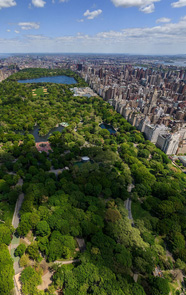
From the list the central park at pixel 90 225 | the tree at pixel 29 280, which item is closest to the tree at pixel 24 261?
the central park at pixel 90 225

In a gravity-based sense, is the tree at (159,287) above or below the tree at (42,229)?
below

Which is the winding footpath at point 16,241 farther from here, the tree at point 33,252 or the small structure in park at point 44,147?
the small structure in park at point 44,147

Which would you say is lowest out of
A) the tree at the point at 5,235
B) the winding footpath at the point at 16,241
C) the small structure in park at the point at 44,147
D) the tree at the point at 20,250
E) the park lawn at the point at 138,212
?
the park lawn at the point at 138,212

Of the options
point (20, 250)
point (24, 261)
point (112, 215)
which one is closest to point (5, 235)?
point (20, 250)

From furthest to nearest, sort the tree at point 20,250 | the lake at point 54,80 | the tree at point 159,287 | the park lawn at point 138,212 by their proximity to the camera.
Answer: the lake at point 54,80 < the park lawn at point 138,212 < the tree at point 20,250 < the tree at point 159,287

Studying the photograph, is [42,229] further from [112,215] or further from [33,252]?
[112,215]

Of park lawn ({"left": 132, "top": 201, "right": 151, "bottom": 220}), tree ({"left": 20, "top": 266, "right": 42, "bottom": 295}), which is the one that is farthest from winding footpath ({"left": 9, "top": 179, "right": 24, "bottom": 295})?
park lawn ({"left": 132, "top": 201, "right": 151, "bottom": 220})

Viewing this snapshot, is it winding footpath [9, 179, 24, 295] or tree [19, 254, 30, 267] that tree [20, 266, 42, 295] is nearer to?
tree [19, 254, 30, 267]

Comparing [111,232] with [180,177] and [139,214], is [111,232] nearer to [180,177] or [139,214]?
[139,214]
